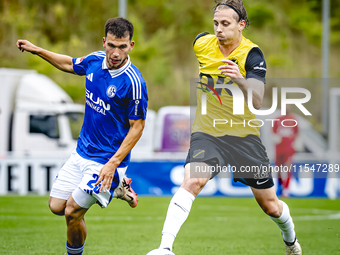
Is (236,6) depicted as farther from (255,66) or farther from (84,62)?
(84,62)

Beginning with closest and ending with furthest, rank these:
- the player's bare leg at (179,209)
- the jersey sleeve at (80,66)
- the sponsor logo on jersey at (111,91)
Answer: the player's bare leg at (179,209), the sponsor logo on jersey at (111,91), the jersey sleeve at (80,66)

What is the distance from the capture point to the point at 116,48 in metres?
5.07

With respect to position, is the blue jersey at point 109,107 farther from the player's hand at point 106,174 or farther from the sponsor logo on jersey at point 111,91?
the player's hand at point 106,174

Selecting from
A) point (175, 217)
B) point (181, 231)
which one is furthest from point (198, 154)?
point (181, 231)

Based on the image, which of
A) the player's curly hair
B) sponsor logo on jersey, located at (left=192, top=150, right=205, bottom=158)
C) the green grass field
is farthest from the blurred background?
sponsor logo on jersey, located at (left=192, top=150, right=205, bottom=158)

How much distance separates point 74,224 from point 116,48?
1.78 meters

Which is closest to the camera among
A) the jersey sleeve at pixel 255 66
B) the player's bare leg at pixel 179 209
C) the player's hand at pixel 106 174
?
the player's bare leg at pixel 179 209

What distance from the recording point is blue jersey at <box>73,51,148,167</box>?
5.16 metres

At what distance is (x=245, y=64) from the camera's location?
511cm

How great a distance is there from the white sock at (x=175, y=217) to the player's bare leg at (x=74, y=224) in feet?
3.30

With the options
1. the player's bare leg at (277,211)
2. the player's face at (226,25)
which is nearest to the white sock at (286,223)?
the player's bare leg at (277,211)

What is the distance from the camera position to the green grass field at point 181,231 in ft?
22.4

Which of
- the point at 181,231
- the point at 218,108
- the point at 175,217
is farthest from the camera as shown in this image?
the point at 181,231

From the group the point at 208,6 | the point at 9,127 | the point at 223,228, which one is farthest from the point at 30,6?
the point at 223,228
